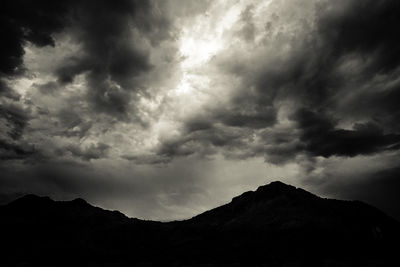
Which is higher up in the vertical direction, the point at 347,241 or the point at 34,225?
the point at 34,225

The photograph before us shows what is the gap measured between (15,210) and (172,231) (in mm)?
73279

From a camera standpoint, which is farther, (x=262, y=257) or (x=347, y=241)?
(x=347, y=241)

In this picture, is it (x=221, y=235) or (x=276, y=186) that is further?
(x=276, y=186)

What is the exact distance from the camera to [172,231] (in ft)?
416

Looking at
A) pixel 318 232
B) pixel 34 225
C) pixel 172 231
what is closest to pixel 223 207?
pixel 172 231

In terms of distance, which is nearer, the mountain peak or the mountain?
the mountain

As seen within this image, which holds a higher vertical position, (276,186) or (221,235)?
(276,186)

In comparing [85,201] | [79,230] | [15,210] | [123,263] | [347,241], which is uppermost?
[85,201]

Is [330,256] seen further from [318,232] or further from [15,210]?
[15,210]

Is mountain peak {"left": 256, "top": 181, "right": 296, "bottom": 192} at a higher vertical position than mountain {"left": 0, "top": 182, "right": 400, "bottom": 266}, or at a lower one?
higher

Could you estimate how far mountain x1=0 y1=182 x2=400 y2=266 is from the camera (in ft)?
282

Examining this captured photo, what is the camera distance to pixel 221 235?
114 m

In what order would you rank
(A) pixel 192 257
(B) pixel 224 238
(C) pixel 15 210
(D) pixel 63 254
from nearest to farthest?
(A) pixel 192 257, (D) pixel 63 254, (B) pixel 224 238, (C) pixel 15 210

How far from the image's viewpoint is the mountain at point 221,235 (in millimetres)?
85938
